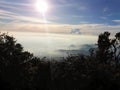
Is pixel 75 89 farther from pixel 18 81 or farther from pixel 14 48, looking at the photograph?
pixel 14 48

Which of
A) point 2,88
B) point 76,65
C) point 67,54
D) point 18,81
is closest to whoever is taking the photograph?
point 2,88

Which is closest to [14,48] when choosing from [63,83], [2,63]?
[2,63]

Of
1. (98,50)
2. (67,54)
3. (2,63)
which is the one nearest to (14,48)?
(2,63)

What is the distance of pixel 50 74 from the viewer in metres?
30.2

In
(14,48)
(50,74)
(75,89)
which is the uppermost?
(14,48)

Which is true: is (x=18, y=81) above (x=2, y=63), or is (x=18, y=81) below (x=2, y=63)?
below

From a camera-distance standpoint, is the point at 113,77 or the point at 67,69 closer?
the point at 113,77

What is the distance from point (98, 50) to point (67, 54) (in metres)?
20.0

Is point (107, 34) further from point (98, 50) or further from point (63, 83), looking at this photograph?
point (63, 83)

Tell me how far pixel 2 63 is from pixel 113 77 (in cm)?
1473

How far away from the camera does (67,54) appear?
43.3m

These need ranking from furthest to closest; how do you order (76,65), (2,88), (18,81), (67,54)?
(67,54), (76,65), (18,81), (2,88)

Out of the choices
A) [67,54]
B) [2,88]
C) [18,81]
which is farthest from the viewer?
[67,54]

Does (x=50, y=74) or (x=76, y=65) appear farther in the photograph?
(x=76, y=65)
